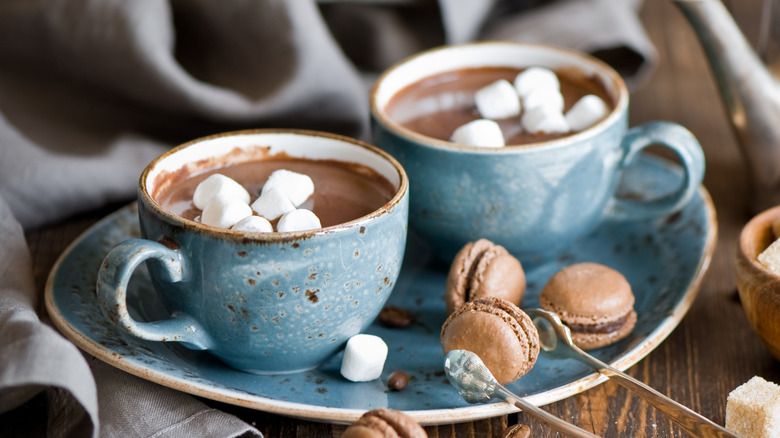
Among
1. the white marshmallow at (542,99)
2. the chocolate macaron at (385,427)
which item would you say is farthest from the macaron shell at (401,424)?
the white marshmallow at (542,99)

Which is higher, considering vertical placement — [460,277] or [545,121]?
[545,121]

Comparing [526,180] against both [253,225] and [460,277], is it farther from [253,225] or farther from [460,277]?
[253,225]

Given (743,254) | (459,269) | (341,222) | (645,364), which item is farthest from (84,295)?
(743,254)

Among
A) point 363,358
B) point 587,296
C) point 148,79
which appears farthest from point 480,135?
point 148,79

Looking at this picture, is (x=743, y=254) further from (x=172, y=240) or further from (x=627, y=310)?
(x=172, y=240)

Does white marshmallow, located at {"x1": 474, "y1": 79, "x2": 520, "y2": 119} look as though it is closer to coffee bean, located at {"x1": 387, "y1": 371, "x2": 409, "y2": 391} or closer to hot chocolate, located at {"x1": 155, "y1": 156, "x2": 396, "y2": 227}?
hot chocolate, located at {"x1": 155, "y1": 156, "x2": 396, "y2": 227}

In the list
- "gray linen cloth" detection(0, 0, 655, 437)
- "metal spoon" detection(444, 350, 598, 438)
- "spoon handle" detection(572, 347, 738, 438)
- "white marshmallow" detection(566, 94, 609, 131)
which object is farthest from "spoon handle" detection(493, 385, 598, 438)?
"gray linen cloth" detection(0, 0, 655, 437)

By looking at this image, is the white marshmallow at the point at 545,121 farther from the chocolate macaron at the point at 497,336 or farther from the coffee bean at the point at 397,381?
the coffee bean at the point at 397,381
